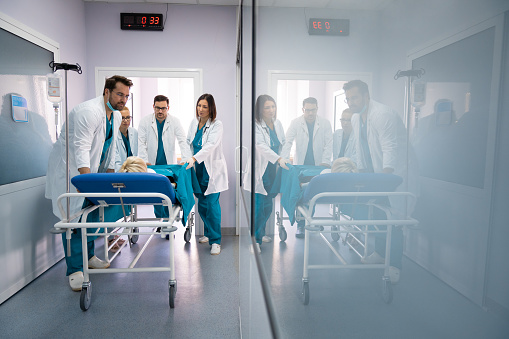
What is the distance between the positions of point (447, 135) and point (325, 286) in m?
0.18

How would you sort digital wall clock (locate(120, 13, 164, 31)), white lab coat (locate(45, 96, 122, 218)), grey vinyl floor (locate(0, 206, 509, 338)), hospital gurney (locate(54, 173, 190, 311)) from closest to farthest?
grey vinyl floor (locate(0, 206, 509, 338)), hospital gurney (locate(54, 173, 190, 311)), white lab coat (locate(45, 96, 122, 218)), digital wall clock (locate(120, 13, 164, 31))

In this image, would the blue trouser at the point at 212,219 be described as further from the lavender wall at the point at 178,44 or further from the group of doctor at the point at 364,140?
the group of doctor at the point at 364,140

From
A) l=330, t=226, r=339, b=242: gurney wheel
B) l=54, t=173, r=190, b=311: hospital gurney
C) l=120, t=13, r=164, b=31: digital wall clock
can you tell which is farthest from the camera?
l=120, t=13, r=164, b=31: digital wall clock

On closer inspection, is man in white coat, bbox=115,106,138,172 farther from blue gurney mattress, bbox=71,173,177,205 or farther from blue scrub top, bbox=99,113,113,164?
blue gurney mattress, bbox=71,173,177,205

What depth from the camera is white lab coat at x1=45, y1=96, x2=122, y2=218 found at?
2473mm

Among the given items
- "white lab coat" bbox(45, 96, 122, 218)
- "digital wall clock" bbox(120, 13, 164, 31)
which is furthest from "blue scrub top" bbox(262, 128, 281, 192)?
"digital wall clock" bbox(120, 13, 164, 31)

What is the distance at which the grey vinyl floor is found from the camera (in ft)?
0.48

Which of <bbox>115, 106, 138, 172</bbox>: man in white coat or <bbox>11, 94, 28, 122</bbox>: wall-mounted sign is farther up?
<bbox>11, 94, 28, 122</bbox>: wall-mounted sign

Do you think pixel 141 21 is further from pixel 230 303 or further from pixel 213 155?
pixel 230 303

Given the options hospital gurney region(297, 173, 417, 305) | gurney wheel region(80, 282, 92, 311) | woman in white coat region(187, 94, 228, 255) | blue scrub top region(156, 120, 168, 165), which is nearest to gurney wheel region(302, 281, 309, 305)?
hospital gurney region(297, 173, 417, 305)

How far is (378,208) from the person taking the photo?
0.20 metres

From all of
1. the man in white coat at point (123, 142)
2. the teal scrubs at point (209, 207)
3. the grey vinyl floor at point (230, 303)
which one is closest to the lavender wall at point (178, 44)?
the teal scrubs at point (209, 207)

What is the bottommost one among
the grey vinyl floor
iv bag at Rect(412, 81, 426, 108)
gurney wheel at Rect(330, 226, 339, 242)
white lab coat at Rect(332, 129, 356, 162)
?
the grey vinyl floor

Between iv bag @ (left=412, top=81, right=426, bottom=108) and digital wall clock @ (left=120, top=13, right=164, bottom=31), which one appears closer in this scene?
iv bag @ (left=412, top=81, right=426, bottom=108)
